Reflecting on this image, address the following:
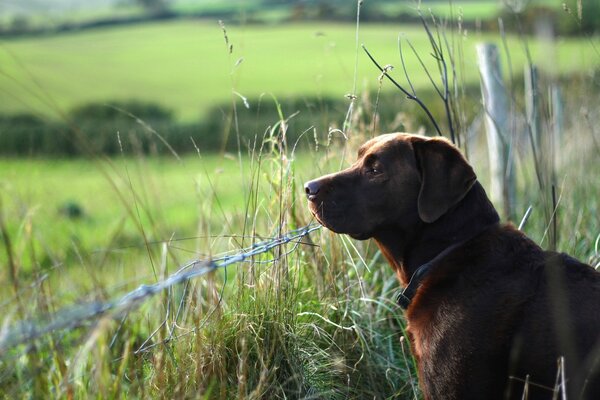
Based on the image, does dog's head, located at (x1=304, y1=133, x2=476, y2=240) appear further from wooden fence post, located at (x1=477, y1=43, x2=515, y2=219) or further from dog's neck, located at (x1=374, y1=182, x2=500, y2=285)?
wooden fence post, located at (x1=477, y1=43, x2=515, y2=219)

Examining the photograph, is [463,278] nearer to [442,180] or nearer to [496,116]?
[442,180]

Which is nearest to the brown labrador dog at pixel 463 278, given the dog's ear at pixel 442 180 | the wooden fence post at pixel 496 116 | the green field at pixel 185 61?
the dog's ear at pixel 442 180

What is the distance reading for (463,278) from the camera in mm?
3205

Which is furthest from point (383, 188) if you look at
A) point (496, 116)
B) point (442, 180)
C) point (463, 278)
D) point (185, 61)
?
point (185, 61)

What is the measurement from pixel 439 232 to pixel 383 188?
1.08 feet

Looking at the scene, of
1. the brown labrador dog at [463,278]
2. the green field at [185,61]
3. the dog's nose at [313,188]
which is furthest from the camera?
the green field at [185,61]

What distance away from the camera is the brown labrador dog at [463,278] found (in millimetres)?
Result: 2982

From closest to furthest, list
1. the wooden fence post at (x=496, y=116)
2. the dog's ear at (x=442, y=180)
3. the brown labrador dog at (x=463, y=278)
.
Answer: the brown labrador dog at (x=463, y=278) → the dog's ear at (x=442, y=180) → the wooden fence post at (x=496, y=116)

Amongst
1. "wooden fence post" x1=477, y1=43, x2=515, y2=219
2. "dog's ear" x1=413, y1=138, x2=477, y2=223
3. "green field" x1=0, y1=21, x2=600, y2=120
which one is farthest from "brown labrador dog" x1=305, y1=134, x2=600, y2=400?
"green field" x1=0, y1=21, x2=600, y2=120

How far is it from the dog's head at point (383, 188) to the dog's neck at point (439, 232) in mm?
57

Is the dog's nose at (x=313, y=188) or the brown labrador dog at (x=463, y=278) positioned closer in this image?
the brown labrador dog at (x=463, y=278)

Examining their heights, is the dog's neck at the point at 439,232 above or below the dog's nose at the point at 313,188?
below

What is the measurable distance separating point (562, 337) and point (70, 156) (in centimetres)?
2463

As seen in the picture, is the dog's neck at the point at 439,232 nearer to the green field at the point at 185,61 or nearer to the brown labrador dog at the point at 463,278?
the brown labrador dog at the point at 463,278
